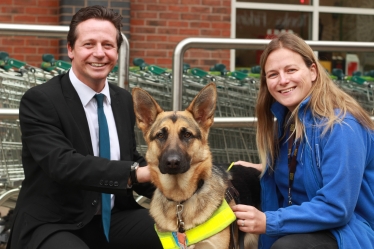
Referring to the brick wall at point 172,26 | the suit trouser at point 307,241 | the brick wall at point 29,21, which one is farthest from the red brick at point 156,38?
the suit trouser at point 307,241

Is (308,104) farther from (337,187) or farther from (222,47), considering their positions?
(222,47)

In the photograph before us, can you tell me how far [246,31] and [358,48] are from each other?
3.75 m

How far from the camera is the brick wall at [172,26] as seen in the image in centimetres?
741

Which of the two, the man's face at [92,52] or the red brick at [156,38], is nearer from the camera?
the man's face at [92,52]

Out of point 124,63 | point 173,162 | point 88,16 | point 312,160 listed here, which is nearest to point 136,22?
point 124,63

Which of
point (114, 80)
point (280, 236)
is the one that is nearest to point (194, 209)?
point (280, 236)

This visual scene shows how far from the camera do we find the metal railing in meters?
4.06

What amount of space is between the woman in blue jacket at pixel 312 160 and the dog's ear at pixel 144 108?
616 mm

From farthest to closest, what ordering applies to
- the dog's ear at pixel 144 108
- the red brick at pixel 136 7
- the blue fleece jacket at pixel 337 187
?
the red brick at pixel 136 7, the dog's ear at pixel 144 108, the blue fleece jacket at pixel 337 187

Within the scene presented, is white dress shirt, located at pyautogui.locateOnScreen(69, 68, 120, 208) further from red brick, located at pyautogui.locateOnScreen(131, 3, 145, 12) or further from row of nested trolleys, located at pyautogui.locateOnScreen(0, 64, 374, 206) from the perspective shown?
red brick, located at pyautogui.locateOnScreen(131, 3, 145, 12)

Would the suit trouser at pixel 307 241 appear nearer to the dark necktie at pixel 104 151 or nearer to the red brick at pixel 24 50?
the dark necktie at pixel 104 151

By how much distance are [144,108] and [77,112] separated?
0.35 m

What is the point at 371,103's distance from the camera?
215 inches

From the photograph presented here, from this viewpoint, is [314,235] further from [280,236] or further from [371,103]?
[371,103]
